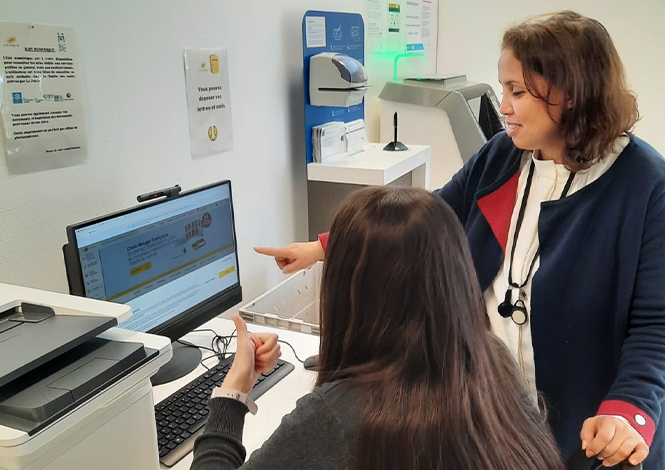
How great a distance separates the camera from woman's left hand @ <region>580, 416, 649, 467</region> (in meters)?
0.87

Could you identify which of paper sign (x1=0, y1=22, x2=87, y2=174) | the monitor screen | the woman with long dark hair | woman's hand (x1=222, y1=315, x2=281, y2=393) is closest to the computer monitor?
the monitor screen

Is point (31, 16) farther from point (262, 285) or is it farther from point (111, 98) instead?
point (262, 285)

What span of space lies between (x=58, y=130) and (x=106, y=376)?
654 mm

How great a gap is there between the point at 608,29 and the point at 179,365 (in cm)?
294

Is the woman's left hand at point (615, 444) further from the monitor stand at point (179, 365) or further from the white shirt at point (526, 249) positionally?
the monitor stand at point (179, 365)

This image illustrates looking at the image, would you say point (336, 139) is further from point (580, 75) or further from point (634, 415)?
point (634, 415)

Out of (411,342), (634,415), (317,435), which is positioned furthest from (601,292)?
(317,435)

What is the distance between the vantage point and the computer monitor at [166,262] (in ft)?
3.62

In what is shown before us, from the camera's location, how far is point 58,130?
1.21 meters

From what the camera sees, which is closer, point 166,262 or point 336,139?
point 166,262

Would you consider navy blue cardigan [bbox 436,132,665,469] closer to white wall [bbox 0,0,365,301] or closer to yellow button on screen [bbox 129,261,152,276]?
yellow button on screen [bbox 129,261,152,276]

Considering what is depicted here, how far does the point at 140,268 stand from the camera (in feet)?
4.00

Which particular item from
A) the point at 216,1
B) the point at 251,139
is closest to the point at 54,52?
the point at 216,1

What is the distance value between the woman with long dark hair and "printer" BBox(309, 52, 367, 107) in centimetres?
122
